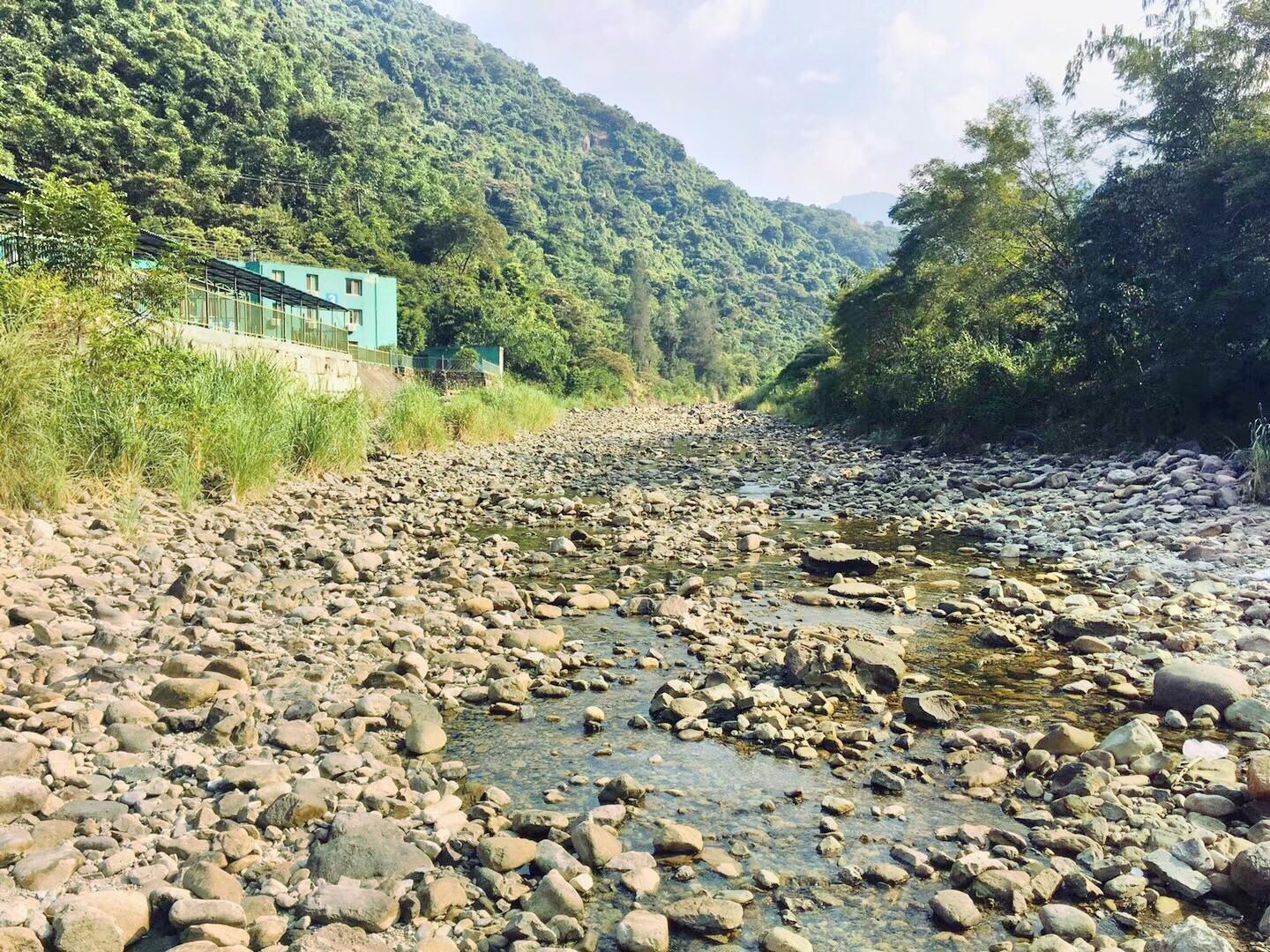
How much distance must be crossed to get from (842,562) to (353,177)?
5895 centimetres

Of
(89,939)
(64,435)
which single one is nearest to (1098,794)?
(89,939)

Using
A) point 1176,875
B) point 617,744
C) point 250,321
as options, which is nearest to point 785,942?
point 1176,875

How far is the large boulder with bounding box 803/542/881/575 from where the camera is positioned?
8.48 meters

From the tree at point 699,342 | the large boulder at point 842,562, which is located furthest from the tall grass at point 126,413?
the tree at point 699,342

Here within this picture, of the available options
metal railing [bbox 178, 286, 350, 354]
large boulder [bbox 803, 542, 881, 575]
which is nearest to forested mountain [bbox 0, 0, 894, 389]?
metal railing [bbox 178, 286, 350, 354]

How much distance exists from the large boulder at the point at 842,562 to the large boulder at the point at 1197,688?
11.9ft

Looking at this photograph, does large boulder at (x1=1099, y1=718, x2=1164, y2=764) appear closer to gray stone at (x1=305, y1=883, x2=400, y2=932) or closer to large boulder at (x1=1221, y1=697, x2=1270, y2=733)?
large boulder at (x1=1221, y1=697, x2=1270, y2=733)

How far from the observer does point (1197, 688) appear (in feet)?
15.5

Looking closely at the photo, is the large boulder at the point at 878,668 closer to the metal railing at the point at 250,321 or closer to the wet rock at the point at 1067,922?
the wet rock at the point at 1067,922

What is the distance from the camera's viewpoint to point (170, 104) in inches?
2007

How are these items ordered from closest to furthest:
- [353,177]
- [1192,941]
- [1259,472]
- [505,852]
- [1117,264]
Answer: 1. [1192,941]
2. [505,852]
3. [1259,472]
4. [1117,264]
5. [353,177]

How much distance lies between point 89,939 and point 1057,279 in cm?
1981

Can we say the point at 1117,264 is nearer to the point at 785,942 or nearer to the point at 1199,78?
the point at 1199,78

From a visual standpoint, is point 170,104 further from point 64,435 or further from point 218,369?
point 64,435
